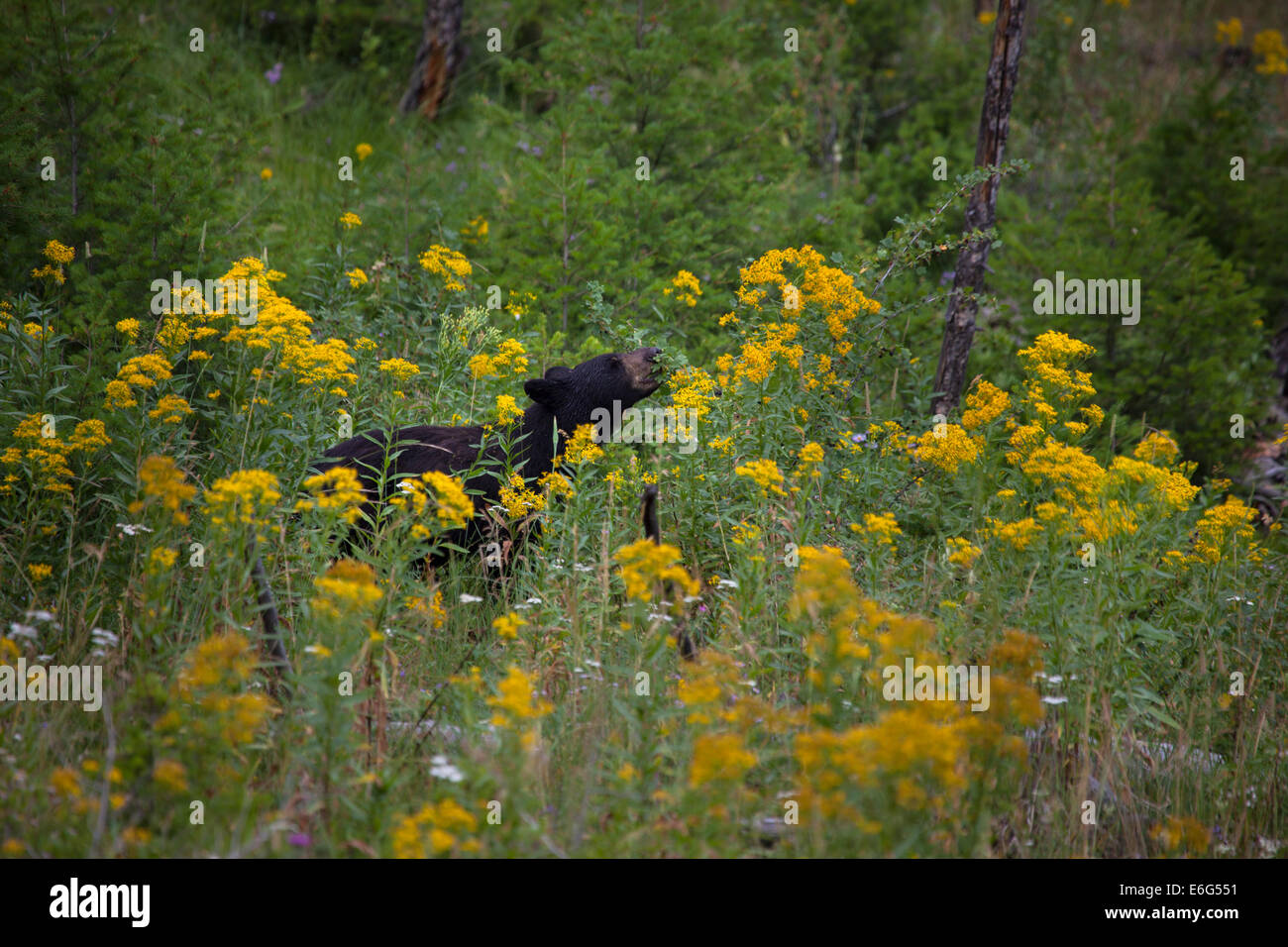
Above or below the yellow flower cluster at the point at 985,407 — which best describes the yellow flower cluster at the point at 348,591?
below

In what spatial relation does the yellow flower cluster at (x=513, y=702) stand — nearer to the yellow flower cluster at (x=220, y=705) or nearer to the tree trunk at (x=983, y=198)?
the yellow flower cluster at (x=220, y=705)

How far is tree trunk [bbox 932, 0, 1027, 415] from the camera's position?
6.44 m

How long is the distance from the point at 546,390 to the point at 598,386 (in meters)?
0.31

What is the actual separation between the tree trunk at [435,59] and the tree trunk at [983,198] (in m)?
7.80

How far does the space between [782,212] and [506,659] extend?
23.7 ft

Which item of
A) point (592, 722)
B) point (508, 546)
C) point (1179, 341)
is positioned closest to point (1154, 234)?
point (1179, 341)

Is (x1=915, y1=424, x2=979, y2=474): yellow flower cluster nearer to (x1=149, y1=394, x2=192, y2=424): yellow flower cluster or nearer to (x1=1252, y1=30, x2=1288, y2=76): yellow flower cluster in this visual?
(x1=149, y1=394, x2=192, y2=424): yellow flower cluster

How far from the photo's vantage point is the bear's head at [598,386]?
230 inches

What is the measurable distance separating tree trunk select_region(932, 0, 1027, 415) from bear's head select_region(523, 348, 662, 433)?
1.90 m

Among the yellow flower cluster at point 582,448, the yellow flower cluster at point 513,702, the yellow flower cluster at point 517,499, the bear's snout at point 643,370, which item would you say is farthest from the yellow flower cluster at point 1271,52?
the yellow flower cluster at point 513,702

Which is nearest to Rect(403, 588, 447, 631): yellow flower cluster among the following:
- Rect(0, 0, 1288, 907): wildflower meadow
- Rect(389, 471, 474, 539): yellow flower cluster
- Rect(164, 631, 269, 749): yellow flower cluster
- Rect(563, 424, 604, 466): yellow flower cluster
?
Rect(0, 0, 1288, 907): wildflower meadow

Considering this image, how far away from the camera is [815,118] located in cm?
1274

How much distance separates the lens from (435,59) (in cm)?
1240
